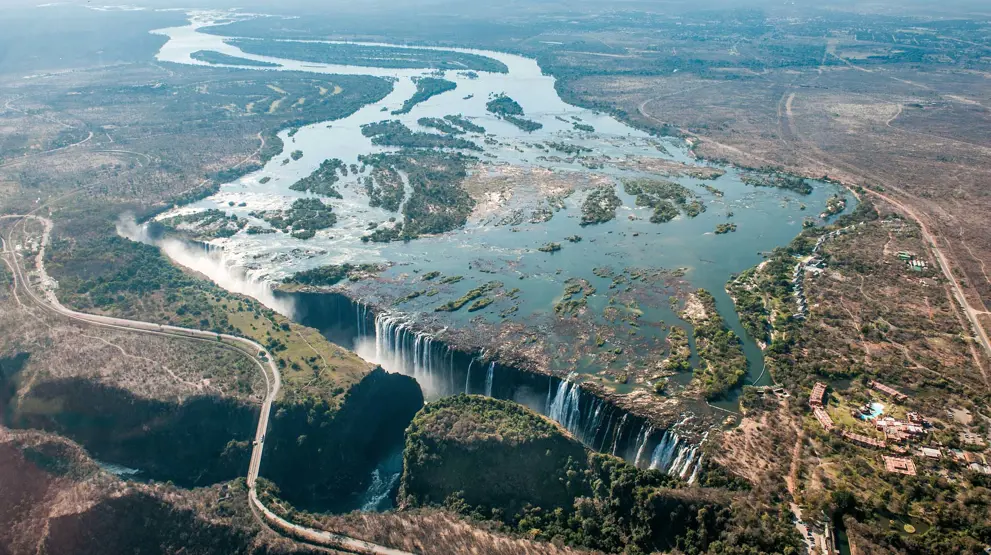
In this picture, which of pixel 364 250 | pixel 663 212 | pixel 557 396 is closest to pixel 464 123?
pixel 663 212

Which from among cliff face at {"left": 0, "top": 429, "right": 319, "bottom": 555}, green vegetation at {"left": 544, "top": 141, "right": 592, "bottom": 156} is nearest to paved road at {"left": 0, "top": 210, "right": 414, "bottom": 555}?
cliff face at {"left": 0, "top": 429, "right": 319, "bottom": 555}

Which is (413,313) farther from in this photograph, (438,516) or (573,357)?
(438,516)

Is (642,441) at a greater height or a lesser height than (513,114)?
lesser

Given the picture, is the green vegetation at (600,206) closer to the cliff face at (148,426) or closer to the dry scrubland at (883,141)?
the dry scrubland at (883,141)

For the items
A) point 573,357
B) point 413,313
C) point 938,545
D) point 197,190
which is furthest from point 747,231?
point 197,190

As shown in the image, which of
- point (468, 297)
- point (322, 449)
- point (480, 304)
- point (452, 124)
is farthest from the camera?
point (452, 124)

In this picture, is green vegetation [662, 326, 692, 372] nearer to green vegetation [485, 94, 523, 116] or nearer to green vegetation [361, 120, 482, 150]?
green vegetation [361, 120, 482, 150]

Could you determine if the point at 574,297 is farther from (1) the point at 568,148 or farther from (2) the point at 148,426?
(1) the point at 568,148
